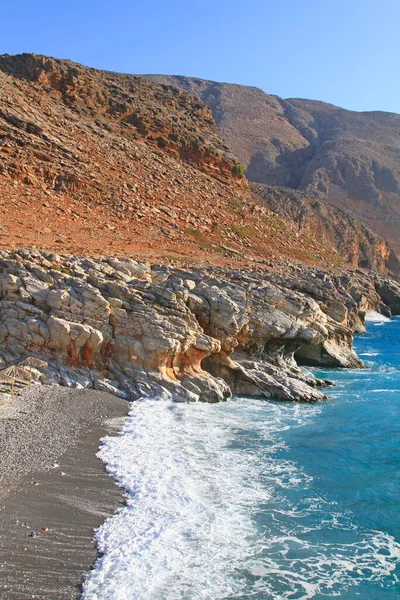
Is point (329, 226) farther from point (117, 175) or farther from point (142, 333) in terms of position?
point (142, 333)

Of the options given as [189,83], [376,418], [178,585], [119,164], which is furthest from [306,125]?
[178,585]

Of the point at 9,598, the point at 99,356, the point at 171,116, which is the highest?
the point at 171,116

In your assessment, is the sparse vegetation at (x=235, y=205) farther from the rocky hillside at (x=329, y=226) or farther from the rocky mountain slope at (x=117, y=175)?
the rocky hillside at (x=329, y=226)

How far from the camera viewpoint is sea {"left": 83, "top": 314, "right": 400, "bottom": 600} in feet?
30.4

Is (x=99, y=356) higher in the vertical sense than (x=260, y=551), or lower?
higher

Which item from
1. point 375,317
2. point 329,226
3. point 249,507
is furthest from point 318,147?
point 249,507

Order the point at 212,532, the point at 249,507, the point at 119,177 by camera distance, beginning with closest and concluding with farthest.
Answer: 1. the point at 212,532
2. the point at 249,507
3. the point at 119,177

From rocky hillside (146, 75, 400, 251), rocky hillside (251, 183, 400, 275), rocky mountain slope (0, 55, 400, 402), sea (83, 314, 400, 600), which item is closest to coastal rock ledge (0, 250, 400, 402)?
rocky mountain slope (0, 55, 400, 402)

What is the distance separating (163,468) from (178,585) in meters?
4.50

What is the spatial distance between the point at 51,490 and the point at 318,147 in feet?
489

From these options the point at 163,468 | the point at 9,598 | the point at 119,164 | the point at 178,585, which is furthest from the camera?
the point at 119,164

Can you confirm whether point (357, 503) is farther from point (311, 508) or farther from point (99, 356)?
point (99, 356)

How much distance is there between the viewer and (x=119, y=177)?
153ft

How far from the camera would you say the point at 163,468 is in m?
13.4
